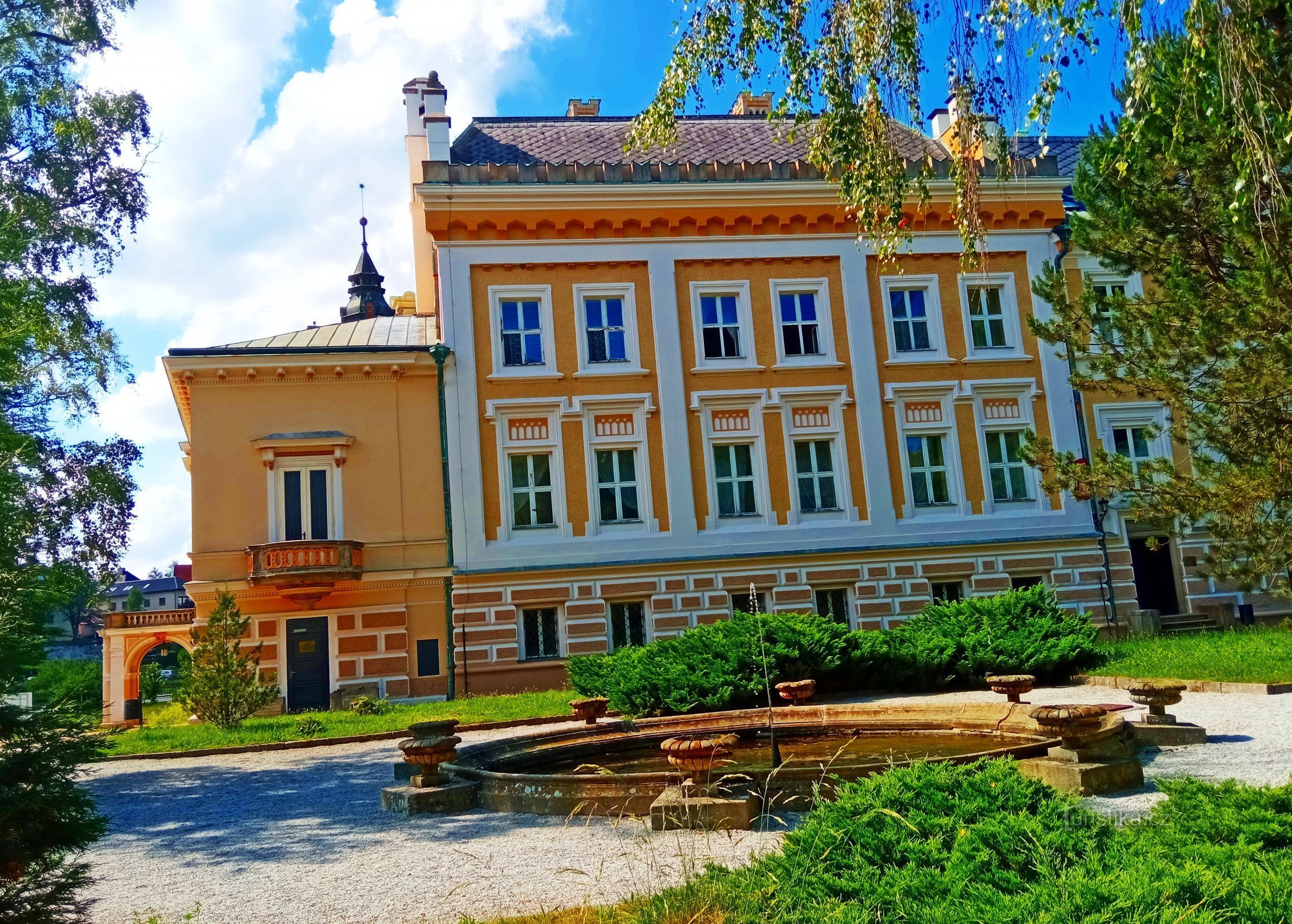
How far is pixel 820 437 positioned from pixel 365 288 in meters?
42.1

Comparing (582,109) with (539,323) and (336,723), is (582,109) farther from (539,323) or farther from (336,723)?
(336,723)

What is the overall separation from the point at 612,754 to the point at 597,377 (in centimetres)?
1529

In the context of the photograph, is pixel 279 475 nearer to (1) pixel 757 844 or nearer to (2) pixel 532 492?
(2) pixel 532 492

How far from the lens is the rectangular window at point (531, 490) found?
85.9ft

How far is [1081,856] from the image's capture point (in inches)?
186

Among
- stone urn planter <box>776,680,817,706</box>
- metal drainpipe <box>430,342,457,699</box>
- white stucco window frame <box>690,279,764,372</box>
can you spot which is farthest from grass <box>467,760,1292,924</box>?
white stucco window frame <box>690,279,764,372</box>

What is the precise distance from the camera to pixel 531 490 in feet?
86.2

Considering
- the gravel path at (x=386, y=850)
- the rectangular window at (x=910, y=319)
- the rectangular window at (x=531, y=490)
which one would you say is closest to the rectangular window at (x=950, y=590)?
the rectangular window at (x=910, y=319)

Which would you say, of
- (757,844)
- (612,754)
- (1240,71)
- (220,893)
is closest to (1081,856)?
(757,844)

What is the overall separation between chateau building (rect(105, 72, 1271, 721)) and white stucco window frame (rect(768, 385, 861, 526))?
73 millimetres

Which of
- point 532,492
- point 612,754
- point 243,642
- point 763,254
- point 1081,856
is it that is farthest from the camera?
point 763,254

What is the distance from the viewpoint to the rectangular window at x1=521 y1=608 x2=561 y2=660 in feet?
84.4

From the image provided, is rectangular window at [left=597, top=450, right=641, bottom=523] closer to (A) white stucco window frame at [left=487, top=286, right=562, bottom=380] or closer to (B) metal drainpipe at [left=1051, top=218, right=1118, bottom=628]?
(A) white stucco window frame at [left=487, top=286, right=562, bottom=380]

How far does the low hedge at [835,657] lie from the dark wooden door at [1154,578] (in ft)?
38.6
